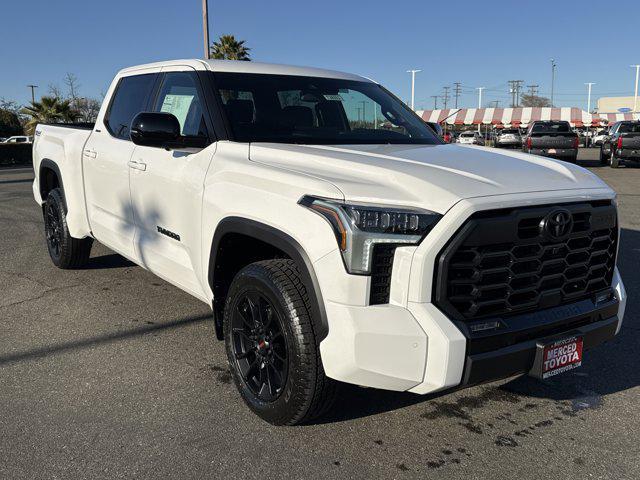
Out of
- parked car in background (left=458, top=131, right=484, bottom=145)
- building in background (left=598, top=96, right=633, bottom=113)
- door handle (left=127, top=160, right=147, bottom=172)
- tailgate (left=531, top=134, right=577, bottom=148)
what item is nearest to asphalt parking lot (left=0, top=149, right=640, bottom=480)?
door handle (left=127, top=160, right=147, bottom=172)

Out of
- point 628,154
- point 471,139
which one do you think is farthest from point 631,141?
point 471,139

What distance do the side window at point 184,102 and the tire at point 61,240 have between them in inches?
77.9

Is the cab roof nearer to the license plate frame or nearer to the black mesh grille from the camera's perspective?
the black mesh grille

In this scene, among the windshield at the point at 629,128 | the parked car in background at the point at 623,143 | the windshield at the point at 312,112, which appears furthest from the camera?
the windshield at the point at 629,128

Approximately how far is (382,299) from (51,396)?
2.07 meters

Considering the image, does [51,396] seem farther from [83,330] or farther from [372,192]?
[372,192]

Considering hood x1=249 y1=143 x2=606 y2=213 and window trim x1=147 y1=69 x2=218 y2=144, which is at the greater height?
window trim x1=147 y1=69 x2=218 y2=144

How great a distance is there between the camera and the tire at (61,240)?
5.69 meters

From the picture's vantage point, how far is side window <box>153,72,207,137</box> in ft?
12.3

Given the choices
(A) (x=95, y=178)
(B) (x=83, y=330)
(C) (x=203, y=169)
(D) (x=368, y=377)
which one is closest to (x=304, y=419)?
(D) (x=368, y=377)

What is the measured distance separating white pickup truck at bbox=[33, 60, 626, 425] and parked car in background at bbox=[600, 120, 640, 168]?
19.1 m

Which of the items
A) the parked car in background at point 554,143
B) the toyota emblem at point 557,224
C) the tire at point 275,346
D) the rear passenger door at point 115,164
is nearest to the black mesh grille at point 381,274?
the tire at point 275,346

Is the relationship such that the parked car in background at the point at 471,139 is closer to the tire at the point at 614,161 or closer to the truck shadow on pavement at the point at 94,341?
the tire at the point at 614,161

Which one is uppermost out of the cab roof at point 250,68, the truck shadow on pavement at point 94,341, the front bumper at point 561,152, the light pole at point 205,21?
the light pole at point 205,21
